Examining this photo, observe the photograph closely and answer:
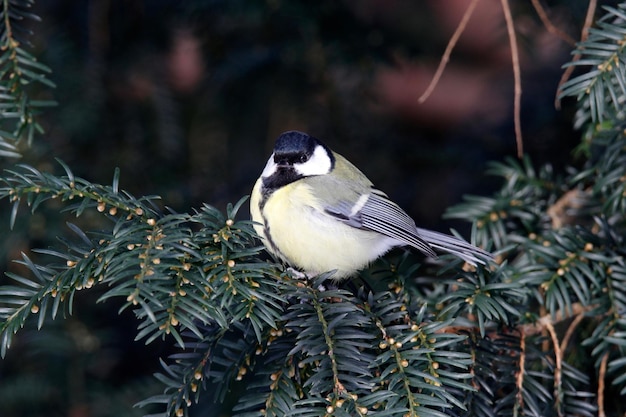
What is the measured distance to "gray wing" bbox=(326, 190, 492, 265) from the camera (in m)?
1.22

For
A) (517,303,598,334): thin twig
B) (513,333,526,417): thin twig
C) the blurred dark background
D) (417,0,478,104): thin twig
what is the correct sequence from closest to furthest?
1. (513,333,526,417): thin twig
2. (517,303,598,334): thin twig
3. (417,0,478,104): thin twig
4. the blurred dark background

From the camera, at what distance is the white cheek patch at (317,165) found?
1312mm

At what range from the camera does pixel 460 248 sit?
3.66 feet

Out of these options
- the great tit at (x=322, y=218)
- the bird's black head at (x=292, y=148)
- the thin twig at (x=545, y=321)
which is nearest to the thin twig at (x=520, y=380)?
the thin twig at (x=545, y=321)

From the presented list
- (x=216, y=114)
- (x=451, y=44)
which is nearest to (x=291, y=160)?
(x=451, y=44)

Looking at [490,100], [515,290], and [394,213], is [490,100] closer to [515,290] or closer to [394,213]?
[394,213]

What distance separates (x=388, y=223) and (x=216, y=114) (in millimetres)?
629

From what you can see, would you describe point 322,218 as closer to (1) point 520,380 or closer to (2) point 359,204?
(2) point 359,204

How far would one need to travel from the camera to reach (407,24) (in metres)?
1.71

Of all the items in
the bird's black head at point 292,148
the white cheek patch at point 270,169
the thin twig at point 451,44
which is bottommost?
the white cheek patch at point 270,169

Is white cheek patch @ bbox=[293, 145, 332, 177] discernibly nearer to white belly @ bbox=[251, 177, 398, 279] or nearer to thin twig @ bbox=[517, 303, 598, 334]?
white belly @ bbox=[251, 177, 398, 279]

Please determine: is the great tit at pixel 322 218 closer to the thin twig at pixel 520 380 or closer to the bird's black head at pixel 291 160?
the bird's black head at pixel 291 160

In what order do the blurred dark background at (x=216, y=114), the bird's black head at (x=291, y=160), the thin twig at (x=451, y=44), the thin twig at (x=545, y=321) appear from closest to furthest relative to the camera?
the thin twig at (x=545, y=321) → the thin twig at (x=451, y=44) → the bird's black head at (x=291, y=160) → the blurred dark background at (x=216, y=114)

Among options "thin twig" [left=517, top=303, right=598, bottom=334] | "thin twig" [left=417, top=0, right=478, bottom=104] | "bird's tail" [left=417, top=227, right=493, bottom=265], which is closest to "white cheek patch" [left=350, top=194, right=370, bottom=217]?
"bird's tail" [left=417, top=227, right=493, bottom=265]
